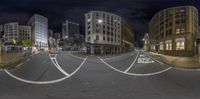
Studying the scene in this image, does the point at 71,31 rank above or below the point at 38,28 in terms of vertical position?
below

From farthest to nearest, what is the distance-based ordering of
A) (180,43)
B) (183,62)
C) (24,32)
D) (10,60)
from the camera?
1. (24,32)
2. (180,43)
3. (10,60)
4. (183,62)

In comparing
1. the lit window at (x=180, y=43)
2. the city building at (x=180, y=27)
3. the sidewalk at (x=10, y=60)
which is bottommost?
the sidewalk at (x=10, y=60)

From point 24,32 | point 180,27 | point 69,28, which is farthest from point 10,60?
point 24,32

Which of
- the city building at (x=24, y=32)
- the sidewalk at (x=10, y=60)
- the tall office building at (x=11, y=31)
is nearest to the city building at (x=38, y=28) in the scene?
the city building at (x=24, y=32)

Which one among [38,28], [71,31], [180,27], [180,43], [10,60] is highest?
[38,28]

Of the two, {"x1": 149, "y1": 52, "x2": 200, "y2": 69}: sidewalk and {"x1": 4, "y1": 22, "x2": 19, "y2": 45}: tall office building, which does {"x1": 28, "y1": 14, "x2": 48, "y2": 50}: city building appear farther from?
{"x1": 149, "y1": 52, "x2": 200, "y2": 69}: sidewalk

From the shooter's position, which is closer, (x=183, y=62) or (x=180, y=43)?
(x=183, y=62)

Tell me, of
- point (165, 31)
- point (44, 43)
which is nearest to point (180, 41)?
point (165, 31)


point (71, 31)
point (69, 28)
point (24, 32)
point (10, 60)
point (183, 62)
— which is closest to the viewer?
point (183, 62)

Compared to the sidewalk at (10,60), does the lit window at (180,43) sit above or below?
above

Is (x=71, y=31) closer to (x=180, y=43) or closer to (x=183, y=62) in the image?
(x=180, y=43)

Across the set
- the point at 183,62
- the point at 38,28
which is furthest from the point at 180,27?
the point at 38,28

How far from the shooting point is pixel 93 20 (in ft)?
170

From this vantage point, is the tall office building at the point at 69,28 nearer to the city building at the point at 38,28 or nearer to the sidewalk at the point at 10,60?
the city building at the point at 38,28
